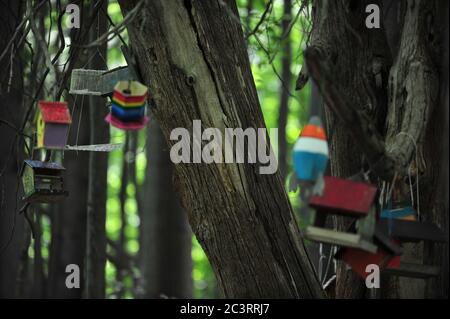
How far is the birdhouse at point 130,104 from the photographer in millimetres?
4262

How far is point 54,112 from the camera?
13.7ft

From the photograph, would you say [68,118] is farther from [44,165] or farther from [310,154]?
[310,154]

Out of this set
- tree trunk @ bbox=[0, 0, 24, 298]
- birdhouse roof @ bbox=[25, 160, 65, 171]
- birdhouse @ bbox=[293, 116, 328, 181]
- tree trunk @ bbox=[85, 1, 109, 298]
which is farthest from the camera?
tree trunk @ bbox=[85, 1, 109, 298]

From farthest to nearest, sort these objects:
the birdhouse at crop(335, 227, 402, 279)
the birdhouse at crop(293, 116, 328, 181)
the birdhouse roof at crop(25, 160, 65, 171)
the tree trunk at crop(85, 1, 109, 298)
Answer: the tree trunk at crop(85, 1, 109, 298) < the birdhouse roof at crop(25, 160, 65, 171) < the birdhouse at crop(335, 227, 402, 279) < the birdhouse at crop(293, 116, 328, 181)

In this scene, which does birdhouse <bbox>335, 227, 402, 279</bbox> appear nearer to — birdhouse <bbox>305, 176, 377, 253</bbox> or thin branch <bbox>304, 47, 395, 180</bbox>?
birdhouse <bbox>305, 176, 377, 253</bbox>

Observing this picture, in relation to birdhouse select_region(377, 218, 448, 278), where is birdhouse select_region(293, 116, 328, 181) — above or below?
above

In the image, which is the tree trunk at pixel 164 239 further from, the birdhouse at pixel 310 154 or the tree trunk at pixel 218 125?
the birdhouse at pixel 310 154

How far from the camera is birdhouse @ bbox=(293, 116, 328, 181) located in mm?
3807

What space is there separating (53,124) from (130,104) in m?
0.40

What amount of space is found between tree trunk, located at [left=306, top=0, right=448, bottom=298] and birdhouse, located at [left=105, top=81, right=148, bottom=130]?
1025 mm

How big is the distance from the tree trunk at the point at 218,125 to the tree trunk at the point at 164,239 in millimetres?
5658

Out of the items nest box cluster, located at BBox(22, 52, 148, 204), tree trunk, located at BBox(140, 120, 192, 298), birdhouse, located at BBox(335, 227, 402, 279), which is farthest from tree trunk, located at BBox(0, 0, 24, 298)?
birdhouse, located at BBox(335, 227, 402, 279)
